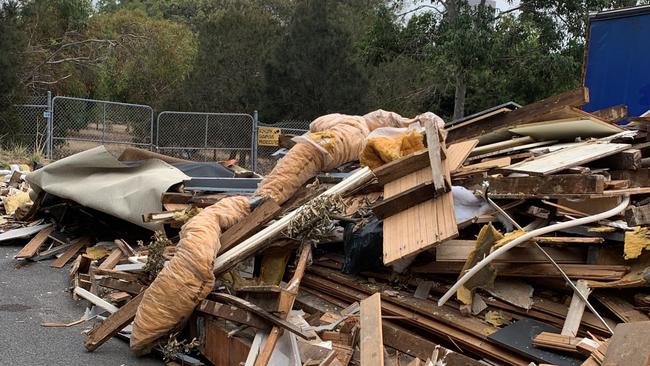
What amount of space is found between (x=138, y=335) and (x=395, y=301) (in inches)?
68.2

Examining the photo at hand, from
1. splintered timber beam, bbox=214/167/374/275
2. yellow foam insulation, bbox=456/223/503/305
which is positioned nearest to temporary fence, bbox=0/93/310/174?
splintered timber beam, bbox=214/167/374/275

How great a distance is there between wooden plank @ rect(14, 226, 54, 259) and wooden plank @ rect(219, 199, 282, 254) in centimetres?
319

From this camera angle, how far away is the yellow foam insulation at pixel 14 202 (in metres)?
8.55

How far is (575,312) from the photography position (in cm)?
365

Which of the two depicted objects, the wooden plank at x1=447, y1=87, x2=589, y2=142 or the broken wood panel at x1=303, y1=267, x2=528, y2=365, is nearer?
the broken wood panel at x1=303, y1=267, x2=528, y2=365

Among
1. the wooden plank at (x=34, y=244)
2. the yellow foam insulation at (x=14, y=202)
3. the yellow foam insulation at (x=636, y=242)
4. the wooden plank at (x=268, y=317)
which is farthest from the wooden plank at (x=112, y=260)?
the yellow foam insulation at (x=636, y=242)

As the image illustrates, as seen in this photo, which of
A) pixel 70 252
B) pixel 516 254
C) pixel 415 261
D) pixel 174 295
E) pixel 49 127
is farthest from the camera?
pixel 49 127

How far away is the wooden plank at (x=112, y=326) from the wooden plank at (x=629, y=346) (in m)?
3.01

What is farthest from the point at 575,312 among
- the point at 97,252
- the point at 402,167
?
the point at 97,252

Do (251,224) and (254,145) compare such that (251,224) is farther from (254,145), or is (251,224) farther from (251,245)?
(254,145)

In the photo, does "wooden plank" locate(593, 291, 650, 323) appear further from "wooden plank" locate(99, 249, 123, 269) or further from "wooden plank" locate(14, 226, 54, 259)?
"wooden plank" locate(14, 226, 54, 259)

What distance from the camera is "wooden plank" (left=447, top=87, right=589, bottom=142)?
5.79m

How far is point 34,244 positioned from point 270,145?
8386mm

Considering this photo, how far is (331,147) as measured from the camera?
18.5ft
